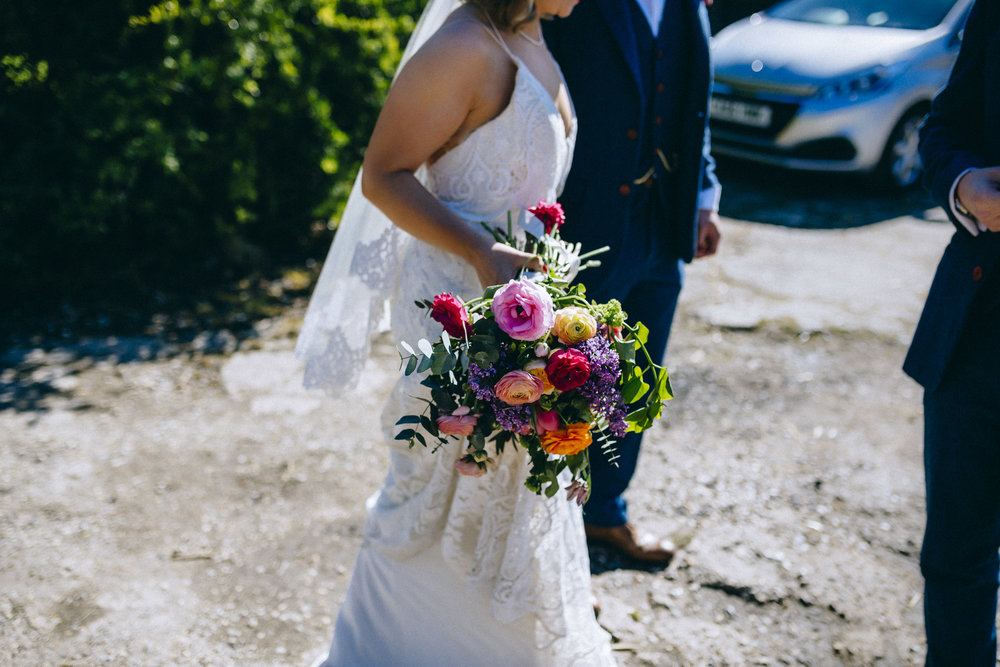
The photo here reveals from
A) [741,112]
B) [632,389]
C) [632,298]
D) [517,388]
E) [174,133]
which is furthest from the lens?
[741,112]

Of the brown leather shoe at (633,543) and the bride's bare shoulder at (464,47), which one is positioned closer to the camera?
the bride's bare shoulder at (464,47)

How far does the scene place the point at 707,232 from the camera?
2.66 m

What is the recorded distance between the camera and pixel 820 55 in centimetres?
646

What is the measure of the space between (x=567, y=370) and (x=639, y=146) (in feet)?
3.49

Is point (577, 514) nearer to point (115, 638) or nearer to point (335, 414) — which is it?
point (115, 638)

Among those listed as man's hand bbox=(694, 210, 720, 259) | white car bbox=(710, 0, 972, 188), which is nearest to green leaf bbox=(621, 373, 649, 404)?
man's hand bbox=(694, 210, 720, 259)

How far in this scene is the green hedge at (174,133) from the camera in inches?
164

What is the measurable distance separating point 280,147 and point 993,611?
4342 millimetres

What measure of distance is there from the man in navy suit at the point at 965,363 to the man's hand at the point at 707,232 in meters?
0.70

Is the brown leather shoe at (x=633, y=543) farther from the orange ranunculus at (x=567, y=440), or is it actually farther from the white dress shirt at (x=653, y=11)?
the white dress shirt at (x=653, y=11)

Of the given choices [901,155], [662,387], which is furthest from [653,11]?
[901,155]

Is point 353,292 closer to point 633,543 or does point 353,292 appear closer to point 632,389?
point 632,389

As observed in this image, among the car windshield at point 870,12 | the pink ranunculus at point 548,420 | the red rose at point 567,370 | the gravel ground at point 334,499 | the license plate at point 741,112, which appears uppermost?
the car windshield at point 870,12

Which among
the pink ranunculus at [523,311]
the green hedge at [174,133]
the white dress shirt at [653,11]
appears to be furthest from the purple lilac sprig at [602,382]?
the green hedge at [174,133]
